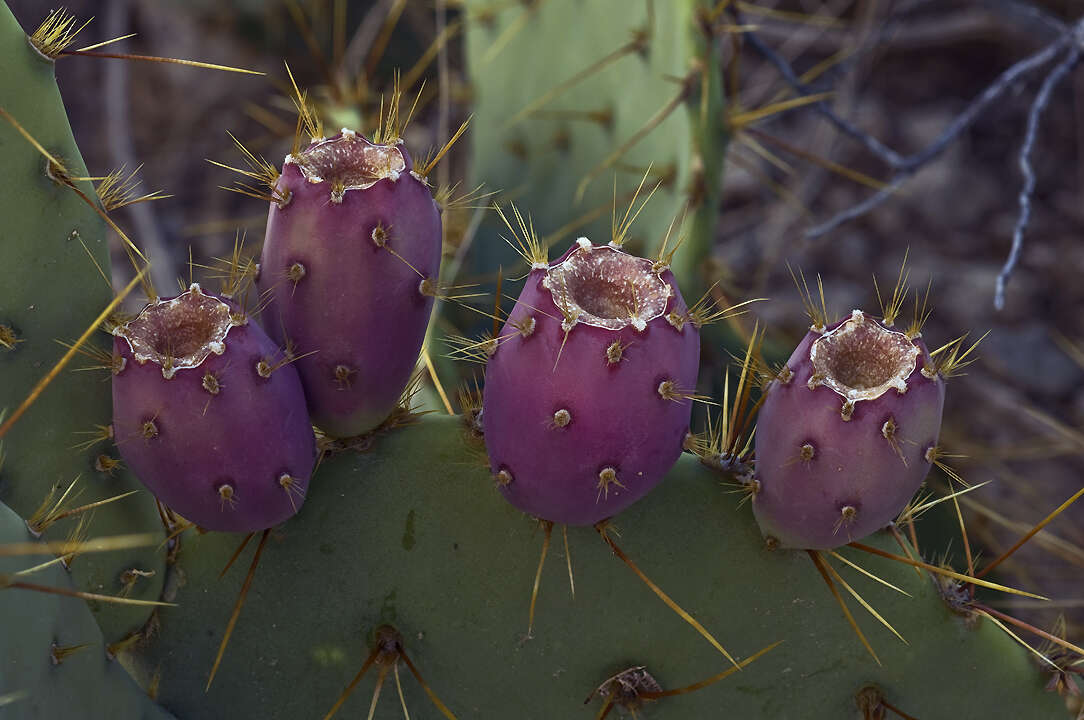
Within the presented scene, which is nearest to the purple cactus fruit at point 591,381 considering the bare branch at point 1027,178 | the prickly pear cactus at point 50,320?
the prickly pear cactus at point 50,320

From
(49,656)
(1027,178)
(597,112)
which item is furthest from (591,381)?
(1027,178)

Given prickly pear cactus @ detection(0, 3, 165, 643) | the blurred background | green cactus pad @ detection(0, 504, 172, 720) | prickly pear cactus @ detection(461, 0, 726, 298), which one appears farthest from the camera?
the blurred background

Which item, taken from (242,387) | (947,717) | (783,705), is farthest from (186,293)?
(947,717)

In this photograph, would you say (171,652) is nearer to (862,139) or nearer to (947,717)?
(947,717)

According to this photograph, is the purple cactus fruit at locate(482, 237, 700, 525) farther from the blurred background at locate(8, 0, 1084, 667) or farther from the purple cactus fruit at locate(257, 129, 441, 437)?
the blurred background at locate(8, 0, 1084, 667)

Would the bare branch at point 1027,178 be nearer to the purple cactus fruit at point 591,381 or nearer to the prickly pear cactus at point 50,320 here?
the purple cactus fruit at point 591,381

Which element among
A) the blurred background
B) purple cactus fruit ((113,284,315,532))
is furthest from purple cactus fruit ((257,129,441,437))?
the blurred background
